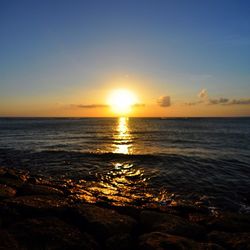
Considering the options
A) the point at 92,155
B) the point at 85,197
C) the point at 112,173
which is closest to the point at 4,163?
the point at 92,155

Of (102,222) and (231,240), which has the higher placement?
(102,222)

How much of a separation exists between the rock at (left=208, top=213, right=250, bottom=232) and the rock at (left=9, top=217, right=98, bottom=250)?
4392 mm

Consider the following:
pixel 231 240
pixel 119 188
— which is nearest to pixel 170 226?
pixel 231 240

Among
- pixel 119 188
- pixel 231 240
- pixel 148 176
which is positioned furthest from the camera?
pixel 148 176

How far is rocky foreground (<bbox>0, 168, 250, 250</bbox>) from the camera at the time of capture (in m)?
5.96

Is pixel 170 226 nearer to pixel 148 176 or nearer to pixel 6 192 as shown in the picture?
pixel 6 192

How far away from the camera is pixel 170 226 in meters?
7.52

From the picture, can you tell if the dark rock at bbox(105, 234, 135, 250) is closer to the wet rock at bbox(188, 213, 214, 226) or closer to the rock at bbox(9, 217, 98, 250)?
the rock at bbox(9, 217, 98, 250)

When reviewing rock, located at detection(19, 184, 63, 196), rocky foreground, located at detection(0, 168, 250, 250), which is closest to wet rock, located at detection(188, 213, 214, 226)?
rocky foreground, located at detection(0, 168, 250, 250)

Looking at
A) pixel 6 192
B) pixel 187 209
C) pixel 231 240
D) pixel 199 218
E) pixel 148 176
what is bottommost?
pixel 148 176

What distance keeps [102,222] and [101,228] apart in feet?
0.71

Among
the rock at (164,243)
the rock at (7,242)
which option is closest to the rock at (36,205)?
the rock at (7,242)

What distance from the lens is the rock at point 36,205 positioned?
7.72 m

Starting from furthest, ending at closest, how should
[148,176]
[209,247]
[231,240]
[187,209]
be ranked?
1. [148,176]
2. [187,209]
3. [231,240]
4. [209,247]
